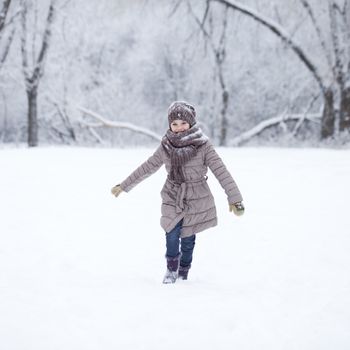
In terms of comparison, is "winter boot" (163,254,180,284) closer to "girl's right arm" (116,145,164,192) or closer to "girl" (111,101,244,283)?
"girl" (111,101,244,283)

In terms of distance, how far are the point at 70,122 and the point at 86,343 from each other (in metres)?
18.5

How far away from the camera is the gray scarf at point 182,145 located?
3904 millimetres

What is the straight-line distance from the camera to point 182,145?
3914 millimetres

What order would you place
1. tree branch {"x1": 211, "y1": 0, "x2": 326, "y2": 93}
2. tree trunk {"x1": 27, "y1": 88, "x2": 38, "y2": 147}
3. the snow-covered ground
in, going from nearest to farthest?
the snow-covered ground → tree branch {"x1": 211, "y1": 0, "x2": 326, "y2": 93} → tree trunk {"x1": 27, "y1": 88, "x2": 38, "y2": 147}

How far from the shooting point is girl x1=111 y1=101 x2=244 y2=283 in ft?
12.9

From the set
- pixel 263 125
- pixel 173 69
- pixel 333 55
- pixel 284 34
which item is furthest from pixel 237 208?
pixel 173 69

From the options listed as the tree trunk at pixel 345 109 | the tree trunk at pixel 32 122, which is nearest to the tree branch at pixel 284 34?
the tree trunk at pixel 345 109

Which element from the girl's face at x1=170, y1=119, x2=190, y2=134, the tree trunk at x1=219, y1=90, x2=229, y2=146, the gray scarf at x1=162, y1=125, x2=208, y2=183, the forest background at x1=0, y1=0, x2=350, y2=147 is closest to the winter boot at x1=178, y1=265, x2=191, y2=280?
the gray scarf at x1=162, y1=125, x2=208, y2=183

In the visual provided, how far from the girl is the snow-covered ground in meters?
0.49

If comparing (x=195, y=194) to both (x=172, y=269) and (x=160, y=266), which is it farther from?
(x=160, y=266)

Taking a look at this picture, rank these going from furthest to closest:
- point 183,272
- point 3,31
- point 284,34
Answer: point 3,31 → point 284,34 → point 183,272

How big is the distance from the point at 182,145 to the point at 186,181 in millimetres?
325

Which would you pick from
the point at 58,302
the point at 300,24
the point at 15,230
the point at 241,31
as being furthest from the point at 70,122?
the point at 58,302

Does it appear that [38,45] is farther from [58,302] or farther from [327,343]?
[327,343]
